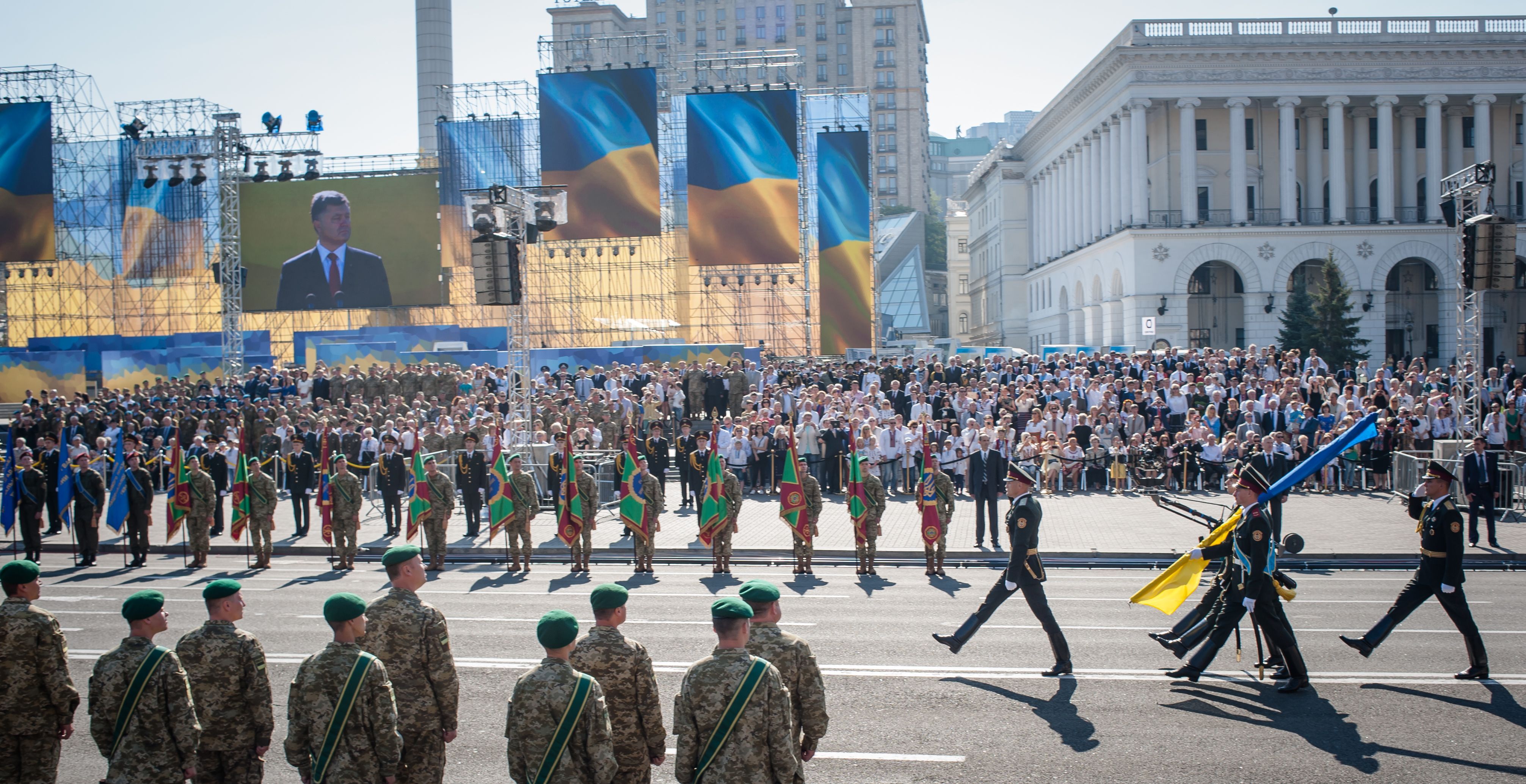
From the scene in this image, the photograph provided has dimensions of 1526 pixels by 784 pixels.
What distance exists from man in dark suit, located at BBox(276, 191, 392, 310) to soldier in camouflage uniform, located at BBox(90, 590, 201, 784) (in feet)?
156

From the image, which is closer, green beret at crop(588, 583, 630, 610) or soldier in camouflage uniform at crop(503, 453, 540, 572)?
green beret at crop(588, 583, 630, 610)

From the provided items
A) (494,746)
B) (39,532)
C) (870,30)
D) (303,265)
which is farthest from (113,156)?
(870,30)

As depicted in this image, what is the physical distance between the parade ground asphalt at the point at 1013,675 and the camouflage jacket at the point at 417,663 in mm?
1257

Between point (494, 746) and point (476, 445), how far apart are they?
550 inches

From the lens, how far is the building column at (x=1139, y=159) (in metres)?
58.8

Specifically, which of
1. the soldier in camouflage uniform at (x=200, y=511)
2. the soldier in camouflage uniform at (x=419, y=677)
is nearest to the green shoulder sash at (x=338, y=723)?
the soldier in camouflage uniform at (x=419, y=677)

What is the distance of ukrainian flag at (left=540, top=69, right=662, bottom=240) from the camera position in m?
47.4

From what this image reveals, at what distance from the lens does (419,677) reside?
6949mm

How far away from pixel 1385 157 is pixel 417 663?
2522 inches

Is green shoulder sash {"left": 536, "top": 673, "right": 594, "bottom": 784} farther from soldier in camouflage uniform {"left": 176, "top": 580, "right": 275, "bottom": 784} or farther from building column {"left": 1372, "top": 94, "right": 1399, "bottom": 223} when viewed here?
building column {"left": 1372, "top": 94, "right": 1399, "bottom": 223}

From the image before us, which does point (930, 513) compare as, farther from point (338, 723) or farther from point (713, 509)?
point (338, 723)

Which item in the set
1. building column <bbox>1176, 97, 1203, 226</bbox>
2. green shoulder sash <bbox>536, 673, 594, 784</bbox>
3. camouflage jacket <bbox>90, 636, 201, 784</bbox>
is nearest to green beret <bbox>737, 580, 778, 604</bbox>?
green shoulder sash <bbox>536, 673, 594, 784</bbox>

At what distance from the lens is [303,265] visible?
5150cm

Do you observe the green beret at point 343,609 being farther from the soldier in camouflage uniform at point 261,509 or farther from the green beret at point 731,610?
the soldier in camouflage uniform at point 261,509
